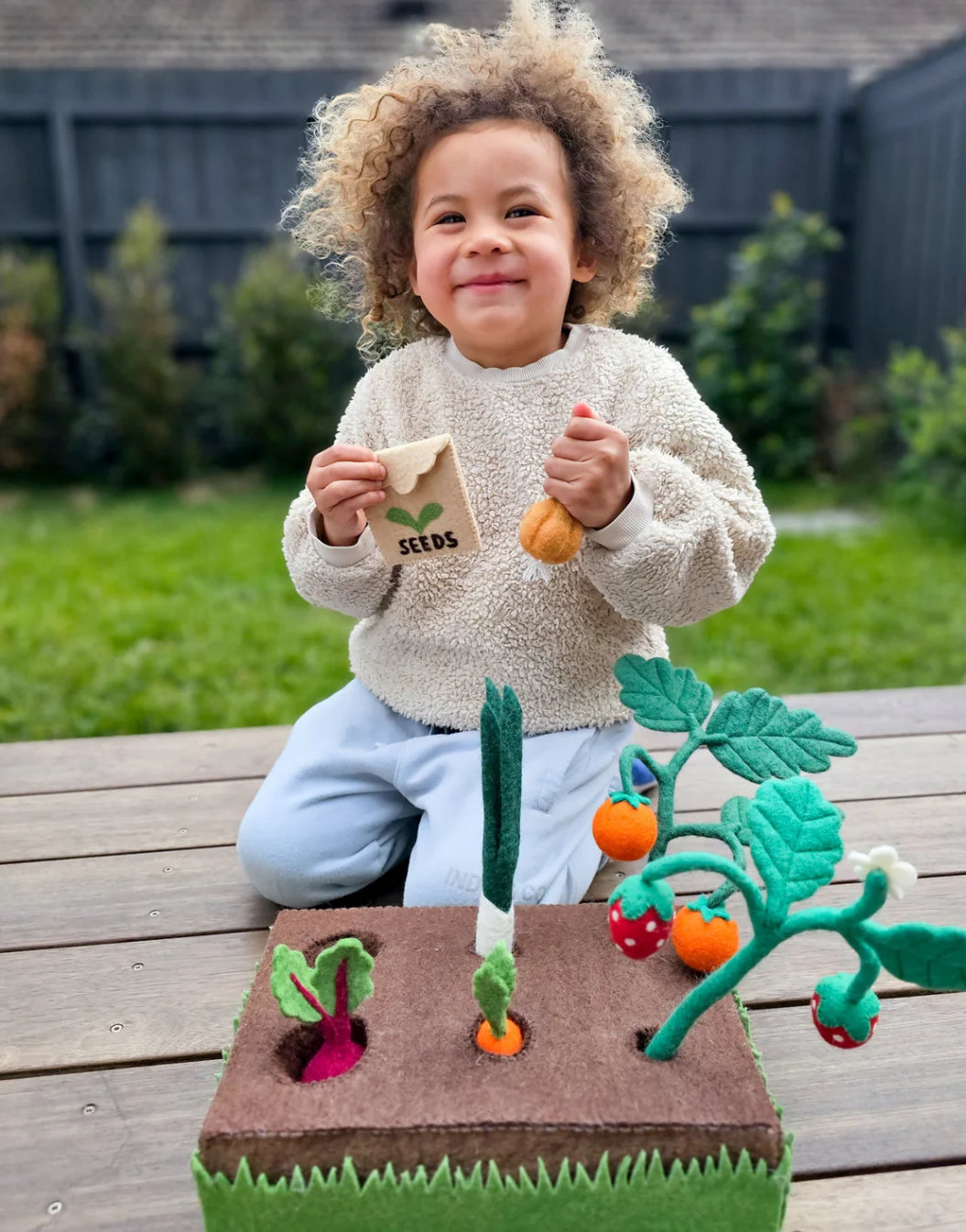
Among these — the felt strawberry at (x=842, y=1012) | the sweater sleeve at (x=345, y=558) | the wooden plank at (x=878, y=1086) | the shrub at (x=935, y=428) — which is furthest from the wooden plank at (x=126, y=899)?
the shrub at (x=935, y=428)

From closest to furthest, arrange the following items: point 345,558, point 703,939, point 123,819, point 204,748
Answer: point 703,939 → point 345,558 → point 123,819 → point 204,748

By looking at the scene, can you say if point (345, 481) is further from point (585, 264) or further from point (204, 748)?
point (204, 748)

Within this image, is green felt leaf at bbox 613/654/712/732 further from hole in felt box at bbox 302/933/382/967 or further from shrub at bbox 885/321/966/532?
shrub at bbox 885/321/966/532

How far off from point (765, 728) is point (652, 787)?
439 mm

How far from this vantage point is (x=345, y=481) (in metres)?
1.05

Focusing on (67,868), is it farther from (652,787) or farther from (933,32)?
(933,32)

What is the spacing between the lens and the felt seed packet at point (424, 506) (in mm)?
1017

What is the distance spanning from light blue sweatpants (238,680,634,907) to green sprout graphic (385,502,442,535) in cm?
32

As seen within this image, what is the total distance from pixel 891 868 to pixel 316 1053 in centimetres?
46

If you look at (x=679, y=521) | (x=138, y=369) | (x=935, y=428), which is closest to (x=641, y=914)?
(x=679, y=521)

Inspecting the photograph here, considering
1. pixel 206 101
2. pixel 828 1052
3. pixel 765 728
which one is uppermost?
pixel 206 101

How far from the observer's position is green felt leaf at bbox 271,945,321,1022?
78 cm

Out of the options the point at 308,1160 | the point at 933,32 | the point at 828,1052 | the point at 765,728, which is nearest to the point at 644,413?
the point at 765,728

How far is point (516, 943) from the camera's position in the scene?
0.94 m
